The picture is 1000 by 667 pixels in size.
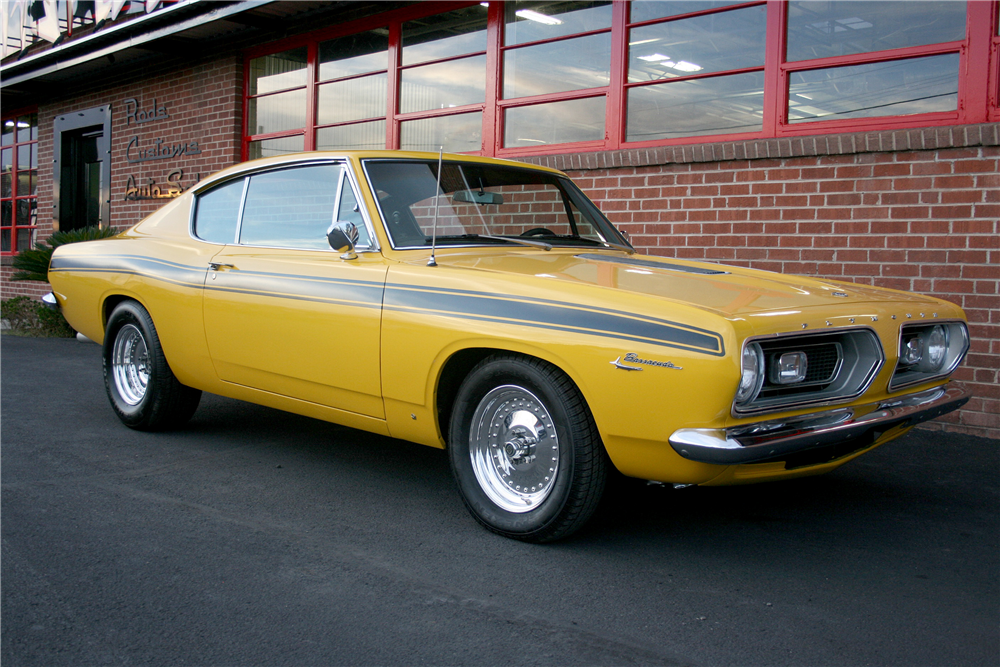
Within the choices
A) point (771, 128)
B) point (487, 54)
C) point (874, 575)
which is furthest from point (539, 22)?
point (874, 575)

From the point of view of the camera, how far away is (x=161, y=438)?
491 centimetres

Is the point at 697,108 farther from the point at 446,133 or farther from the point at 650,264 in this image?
the point at 650,264

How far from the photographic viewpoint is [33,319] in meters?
11.4

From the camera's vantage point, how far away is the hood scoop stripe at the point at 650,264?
12.1 feet

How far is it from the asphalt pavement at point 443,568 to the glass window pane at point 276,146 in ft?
20.5

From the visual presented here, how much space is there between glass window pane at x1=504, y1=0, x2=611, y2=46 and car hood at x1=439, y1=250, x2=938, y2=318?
409cm

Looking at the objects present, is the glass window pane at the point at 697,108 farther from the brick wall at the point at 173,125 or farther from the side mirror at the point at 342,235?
the brick wall at the point at 173,125

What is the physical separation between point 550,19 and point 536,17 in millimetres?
199

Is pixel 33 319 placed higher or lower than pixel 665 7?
lower

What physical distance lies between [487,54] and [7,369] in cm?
533

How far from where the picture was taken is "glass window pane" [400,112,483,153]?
8.40m

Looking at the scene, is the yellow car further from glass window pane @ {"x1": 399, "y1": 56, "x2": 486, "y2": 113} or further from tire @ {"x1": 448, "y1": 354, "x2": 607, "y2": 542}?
glass window pane @ {"x1": 399, "y1": 56, "x2": 486, "y2": 113}

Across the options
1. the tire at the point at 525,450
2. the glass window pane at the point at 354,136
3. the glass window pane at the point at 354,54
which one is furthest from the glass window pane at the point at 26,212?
the tire at the point at 525,450

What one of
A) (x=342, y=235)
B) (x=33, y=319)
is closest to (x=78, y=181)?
(x=33, y=319)
